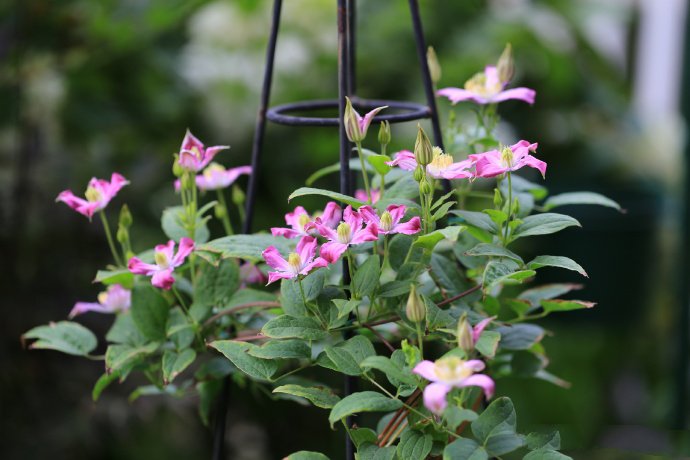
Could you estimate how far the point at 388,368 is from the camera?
54 centimetres

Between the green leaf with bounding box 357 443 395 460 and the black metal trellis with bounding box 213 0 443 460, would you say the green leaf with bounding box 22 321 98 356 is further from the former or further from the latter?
the green leaf with bounding box 357 443 395 460

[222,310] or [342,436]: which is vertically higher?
[222,310]

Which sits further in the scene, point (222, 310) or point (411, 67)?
point (411, 67)

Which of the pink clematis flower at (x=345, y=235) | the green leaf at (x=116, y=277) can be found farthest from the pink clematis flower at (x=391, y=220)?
the green leaf at (x=116, y=277)

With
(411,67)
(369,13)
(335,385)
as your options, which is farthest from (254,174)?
(369,13)

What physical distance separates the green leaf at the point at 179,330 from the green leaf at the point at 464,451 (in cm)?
26

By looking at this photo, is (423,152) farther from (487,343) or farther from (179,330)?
(179,330)

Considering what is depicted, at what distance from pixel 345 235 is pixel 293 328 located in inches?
3.0

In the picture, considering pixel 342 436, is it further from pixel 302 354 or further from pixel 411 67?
pixel 302 354

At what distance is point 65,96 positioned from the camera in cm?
166

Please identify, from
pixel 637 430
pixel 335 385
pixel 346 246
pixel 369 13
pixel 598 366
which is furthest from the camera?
pixel 637 430

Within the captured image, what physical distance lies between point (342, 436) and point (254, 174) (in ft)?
3.46

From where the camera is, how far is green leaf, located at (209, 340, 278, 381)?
2.01 ft

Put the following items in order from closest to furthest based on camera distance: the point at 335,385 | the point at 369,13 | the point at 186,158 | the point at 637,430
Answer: the point at 186,158
the point at 335,385
the point at 369,13
the point at 637,430
